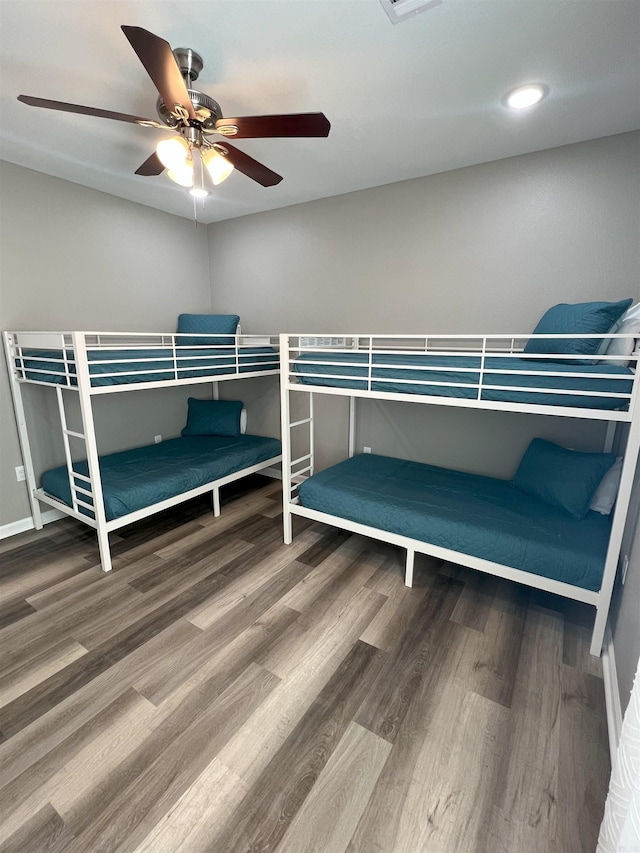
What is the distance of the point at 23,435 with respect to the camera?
276cm

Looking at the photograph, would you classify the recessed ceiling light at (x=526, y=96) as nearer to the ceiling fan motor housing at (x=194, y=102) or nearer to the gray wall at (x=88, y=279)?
the ceiling fan motor housing at (x=194, y=102)

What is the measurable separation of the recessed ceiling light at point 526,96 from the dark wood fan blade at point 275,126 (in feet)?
3.42

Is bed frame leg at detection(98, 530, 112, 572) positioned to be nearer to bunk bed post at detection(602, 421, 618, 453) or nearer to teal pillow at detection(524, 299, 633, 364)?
teal pillow at detection(524, 299, 633, 364)

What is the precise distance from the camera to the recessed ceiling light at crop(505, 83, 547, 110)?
1.79m

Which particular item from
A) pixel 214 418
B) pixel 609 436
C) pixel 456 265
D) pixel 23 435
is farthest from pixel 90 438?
pixel 609 436

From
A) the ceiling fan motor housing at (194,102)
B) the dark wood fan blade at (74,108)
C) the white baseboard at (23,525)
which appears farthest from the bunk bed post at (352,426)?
the white baseboard at (23,525)

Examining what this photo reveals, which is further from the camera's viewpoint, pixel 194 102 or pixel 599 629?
pixel 599 629

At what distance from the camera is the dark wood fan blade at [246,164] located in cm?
179

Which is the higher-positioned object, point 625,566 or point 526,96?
point 526,96

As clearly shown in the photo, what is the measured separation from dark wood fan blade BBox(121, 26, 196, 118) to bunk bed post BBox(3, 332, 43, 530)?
→ 210cm

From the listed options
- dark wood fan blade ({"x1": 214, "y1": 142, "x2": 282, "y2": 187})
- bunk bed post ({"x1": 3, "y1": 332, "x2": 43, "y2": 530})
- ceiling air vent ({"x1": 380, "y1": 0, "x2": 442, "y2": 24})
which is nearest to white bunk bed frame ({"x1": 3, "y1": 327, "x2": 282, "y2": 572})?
bunk bed post ({"x1": 3, "y1": 332, "x2": 43, "y2": 530})

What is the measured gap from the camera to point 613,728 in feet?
4.42

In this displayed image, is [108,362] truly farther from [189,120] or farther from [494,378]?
[494,378]

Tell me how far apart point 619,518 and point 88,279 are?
388 centimetres
